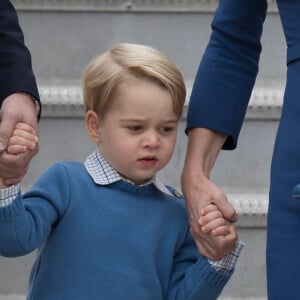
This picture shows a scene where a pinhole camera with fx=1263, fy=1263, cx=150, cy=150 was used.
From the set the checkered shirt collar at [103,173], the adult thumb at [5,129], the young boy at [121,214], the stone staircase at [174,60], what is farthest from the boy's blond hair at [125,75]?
the stone staircase at [174,60]

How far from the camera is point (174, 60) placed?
433 centimetres

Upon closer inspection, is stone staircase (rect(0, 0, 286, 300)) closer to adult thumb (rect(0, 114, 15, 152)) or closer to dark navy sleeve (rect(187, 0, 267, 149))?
dark navy sleeve (rect(187, 0, 267, 149))

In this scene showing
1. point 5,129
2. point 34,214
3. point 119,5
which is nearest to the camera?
point 5,129

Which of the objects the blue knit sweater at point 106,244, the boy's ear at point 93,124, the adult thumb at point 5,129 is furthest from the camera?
the boy's ear at point 93,124

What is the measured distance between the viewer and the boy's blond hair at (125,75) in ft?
9.61

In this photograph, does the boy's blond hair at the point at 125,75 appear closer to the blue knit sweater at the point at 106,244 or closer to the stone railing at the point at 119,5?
the blue knit sweater at the point at 106,244

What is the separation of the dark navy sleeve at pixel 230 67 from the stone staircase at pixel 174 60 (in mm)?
1335

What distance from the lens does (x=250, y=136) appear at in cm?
428

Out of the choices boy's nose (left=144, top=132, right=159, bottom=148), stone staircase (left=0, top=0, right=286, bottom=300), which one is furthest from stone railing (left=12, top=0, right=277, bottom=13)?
boy's nose (left=144, top=132, right=159, bottom=148)

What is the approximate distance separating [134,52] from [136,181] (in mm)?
310

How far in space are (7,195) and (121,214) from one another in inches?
11.5

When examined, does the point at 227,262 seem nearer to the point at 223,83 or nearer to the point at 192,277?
the point at 192,277

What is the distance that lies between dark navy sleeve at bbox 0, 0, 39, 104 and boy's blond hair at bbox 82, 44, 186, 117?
0.45ft

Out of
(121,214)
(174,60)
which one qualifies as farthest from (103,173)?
(174,60)
